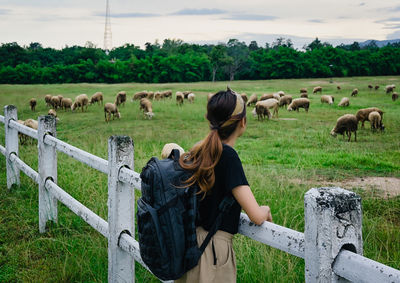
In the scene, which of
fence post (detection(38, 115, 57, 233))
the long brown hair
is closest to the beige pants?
the long brown hair

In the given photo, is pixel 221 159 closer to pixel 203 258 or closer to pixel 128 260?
pixel 203 258

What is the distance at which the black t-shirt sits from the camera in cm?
207

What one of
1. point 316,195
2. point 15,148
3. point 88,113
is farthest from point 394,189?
point 88,113

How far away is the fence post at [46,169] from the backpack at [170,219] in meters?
3.07

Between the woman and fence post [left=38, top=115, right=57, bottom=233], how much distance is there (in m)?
3.09

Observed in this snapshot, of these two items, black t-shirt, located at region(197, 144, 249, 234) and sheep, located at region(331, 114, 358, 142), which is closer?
black t-shirt, located at region(197, 144, 249, 234)

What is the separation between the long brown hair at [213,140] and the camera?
207cm

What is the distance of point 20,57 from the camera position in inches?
2965

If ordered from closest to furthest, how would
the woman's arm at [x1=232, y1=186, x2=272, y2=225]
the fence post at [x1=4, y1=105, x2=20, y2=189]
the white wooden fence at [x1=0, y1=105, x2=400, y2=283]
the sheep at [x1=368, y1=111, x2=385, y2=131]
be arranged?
the white wooden fence at [x1=0, y1=105, x2=400, y2=283]
the woman's arm at [x1=232, y1=186, x2=272, y2=225]
the fence post at [x1=4, y1=105, x2=20, y2=189]
the sheep at [x1=368, y1=111, x2=385, y2=131]

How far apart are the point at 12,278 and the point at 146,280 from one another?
1341 mm

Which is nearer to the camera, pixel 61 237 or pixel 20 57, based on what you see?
pixel 61 237

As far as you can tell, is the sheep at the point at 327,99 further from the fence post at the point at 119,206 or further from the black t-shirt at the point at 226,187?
the black t-shirt at the point at 226,187

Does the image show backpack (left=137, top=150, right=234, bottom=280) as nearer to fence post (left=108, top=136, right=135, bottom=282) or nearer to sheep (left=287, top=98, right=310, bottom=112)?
fence post (left=108, top=136, right=135, bottom=282)

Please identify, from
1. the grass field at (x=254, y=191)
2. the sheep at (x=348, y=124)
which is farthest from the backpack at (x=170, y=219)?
the sheep at (x=348, y=124)
